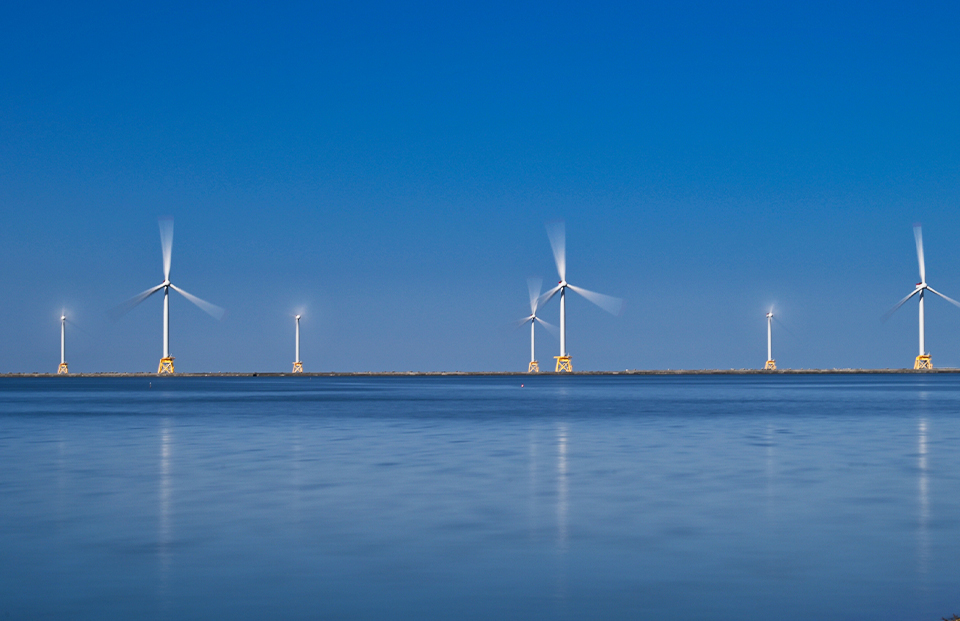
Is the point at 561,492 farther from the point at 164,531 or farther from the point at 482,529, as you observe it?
the point at 164,531

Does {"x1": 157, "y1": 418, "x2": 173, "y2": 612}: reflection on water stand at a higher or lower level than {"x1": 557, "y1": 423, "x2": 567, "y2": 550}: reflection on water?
higher

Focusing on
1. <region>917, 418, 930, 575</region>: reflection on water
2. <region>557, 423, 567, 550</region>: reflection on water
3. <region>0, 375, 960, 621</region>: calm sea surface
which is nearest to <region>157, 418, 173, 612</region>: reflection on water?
→ <region>0, 375, 960, 621</region>: calm sea surface

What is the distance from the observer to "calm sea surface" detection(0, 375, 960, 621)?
10523 mm

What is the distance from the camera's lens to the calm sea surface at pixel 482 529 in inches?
414

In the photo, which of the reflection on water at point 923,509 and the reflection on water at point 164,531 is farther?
the reflection on water at point 923,509

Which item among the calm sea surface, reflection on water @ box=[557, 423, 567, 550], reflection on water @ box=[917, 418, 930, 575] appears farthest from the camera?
reflection on water @ box=[557, 423, 567, 550]

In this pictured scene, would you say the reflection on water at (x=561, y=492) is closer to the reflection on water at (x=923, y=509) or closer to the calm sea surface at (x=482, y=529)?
the calm sea surface at (x=482, y=529)

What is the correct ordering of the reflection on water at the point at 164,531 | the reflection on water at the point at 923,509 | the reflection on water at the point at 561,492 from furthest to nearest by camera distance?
the reflection on water at the point at 561,492 → the reflection on water at the point at 923,509 → the reflection on water at the point at 164,531

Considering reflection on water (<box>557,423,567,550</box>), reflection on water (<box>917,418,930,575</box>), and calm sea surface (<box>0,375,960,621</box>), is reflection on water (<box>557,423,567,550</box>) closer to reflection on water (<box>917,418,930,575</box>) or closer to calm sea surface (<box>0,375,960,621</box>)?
calm sea surface (<box>0,375,960,621</box>)

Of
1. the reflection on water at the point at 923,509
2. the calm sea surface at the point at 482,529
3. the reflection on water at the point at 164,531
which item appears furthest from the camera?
the reflection on water at the point at 923,509

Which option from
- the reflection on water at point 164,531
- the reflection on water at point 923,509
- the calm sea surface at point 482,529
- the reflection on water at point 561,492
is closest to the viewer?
the calm sea surface at point 482,529

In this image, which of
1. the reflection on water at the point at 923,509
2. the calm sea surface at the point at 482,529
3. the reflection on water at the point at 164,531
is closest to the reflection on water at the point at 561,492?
the calm sea surface at the point at 482,529

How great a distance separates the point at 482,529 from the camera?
15281 millimetres

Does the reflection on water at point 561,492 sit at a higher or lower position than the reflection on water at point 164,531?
lower
